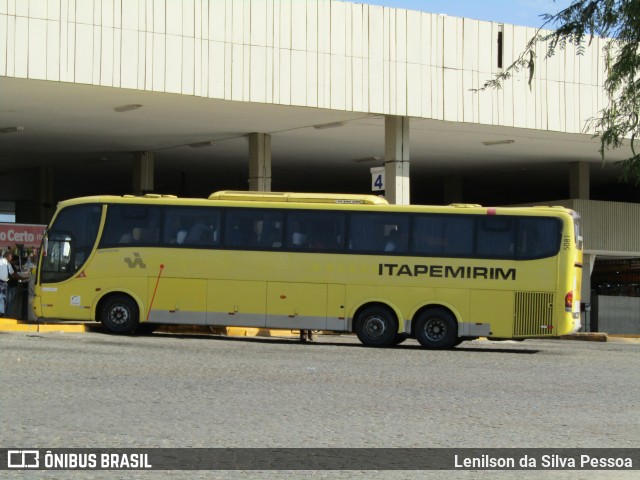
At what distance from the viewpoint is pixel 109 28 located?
25703 millimetres

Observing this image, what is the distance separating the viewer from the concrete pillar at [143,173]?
131 ft

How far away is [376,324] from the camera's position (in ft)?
79.8

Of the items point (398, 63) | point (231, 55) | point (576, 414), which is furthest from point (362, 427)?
point (398, 63)

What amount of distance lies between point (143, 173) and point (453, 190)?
1395 centimetres

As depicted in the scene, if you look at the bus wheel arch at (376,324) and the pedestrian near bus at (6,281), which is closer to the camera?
the bus wheel arch at (376,324)

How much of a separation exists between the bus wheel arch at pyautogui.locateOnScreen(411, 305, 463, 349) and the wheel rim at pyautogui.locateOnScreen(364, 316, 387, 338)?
0.62 m

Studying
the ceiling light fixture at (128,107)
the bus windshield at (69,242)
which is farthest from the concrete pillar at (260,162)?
the bus windshield at (69,242)

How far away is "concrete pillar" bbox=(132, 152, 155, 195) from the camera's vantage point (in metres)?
39.9

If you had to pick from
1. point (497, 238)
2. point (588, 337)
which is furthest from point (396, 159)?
point (588, 337)

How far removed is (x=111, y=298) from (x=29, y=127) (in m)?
11.3

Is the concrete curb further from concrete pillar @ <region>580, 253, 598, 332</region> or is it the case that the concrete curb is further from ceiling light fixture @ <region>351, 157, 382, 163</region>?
ceiling light fixture @ <region>351, 157, 382, 163</region>

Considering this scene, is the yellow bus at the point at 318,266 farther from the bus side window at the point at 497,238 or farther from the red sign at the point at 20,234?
the red sign at the point at 20,234

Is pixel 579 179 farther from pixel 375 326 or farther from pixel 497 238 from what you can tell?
pixel 375 326

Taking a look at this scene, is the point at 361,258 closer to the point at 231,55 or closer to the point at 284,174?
the point at 231,55
